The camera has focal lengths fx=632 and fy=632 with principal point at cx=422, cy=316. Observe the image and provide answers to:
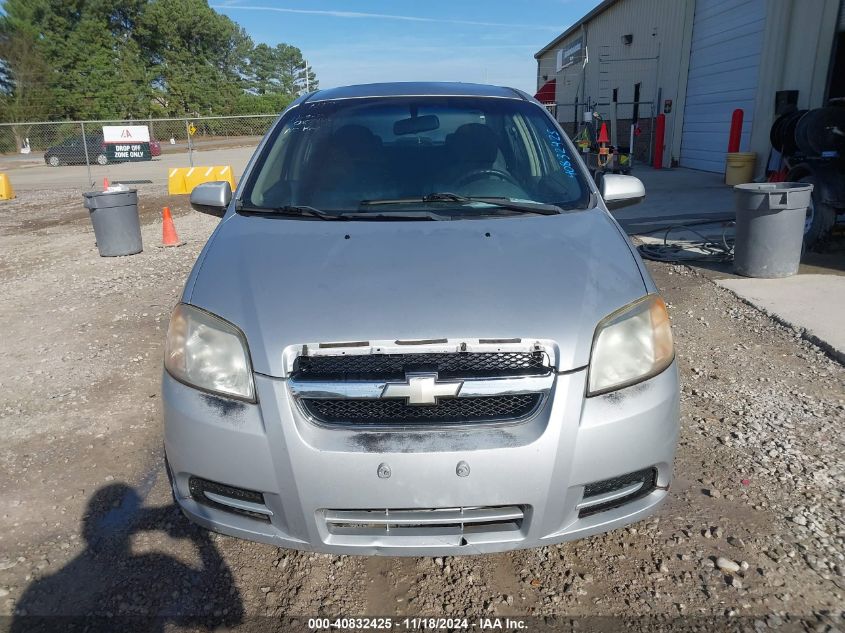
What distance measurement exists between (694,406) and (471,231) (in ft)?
6.75

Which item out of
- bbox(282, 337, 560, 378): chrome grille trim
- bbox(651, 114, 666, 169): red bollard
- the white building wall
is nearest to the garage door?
the white building wall

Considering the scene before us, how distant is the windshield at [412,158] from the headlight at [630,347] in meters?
0.86

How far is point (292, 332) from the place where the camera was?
2043 millimetres

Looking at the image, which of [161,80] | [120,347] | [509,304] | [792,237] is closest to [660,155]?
[792,237]

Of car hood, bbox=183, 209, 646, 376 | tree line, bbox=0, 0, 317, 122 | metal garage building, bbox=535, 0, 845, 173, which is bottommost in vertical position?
car hood, bbox=183, 209, 646, 376

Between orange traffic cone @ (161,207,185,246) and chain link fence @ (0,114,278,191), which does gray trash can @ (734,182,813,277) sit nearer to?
orange traffic cone @ (161,207,185,246)

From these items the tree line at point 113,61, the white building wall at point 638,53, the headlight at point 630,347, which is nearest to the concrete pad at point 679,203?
the white building wall at point 638,53

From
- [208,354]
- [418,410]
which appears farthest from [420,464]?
[208,354]

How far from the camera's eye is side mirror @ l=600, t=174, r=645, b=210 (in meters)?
3.22

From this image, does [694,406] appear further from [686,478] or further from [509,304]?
[509,304]

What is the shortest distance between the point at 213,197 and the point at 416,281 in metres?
1.61

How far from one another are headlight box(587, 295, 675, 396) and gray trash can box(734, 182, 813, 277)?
4.47m

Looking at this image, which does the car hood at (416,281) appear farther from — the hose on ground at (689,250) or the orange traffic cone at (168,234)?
the orange traffic cone at (168,234)

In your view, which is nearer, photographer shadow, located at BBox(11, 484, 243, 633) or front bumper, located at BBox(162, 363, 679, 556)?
front bumper, located at BBox(162, 363, 679, 556)
